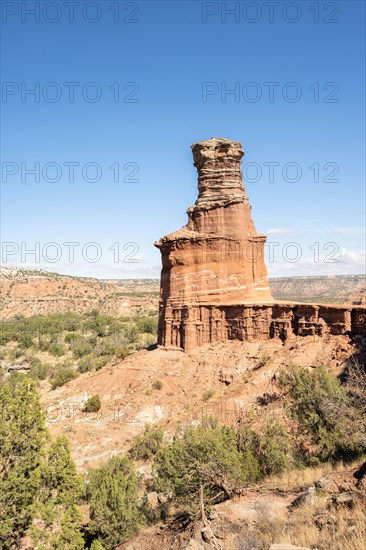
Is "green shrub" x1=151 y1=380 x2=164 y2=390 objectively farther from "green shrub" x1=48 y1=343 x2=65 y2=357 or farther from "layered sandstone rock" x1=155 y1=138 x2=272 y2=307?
"green shrub" x1=48 y1=343 x2=65 y2=357

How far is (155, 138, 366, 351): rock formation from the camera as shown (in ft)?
93.4

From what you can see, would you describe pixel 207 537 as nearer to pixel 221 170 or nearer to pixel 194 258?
pixel 194 258

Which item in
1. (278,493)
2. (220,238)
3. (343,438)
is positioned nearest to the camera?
(278,493)

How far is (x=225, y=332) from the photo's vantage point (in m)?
28.2

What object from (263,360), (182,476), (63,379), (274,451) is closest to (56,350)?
(63,379)

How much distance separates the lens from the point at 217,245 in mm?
29328

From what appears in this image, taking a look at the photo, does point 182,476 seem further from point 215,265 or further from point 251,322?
point 215,265

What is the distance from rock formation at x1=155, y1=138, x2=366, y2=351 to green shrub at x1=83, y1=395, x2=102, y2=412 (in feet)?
22.0

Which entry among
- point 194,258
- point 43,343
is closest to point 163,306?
point 194,258

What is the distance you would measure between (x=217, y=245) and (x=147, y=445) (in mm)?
14497

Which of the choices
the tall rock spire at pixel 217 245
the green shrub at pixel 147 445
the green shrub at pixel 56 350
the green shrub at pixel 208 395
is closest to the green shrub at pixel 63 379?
the tall rock spire at pixel 217 245

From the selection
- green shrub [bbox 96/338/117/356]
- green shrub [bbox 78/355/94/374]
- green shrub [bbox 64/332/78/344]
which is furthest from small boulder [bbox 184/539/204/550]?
green shrub [bbox 64/332/78/344]

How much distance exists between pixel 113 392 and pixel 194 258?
10.9 m

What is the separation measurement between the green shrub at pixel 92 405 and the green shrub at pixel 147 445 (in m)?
5.31
